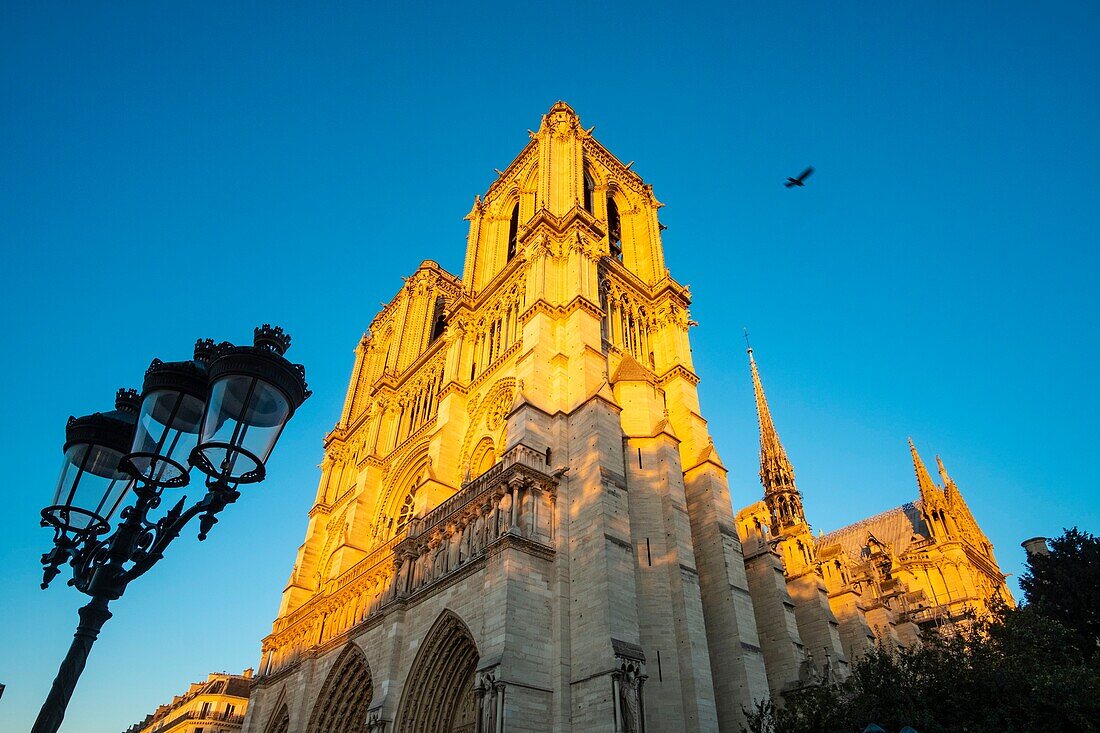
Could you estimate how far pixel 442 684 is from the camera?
18484 mm

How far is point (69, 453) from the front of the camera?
6238mm

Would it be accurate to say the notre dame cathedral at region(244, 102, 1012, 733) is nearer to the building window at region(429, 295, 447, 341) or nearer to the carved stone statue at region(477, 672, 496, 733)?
the carved stone statue at region(477, 672, 496, 733)

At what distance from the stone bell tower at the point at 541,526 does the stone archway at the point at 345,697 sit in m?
0.07

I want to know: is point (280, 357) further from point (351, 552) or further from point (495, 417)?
point (351, 552)

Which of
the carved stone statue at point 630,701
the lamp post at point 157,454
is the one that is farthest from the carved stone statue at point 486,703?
the lamp post at point 157,454

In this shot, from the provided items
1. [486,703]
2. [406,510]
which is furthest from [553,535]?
[406,510]

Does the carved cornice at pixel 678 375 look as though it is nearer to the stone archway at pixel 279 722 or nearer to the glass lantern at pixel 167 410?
the stone archway at pixel 279 722

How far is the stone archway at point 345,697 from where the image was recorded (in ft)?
72.5

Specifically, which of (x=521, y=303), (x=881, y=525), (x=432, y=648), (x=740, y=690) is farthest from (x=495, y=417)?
(x=881, y=525)

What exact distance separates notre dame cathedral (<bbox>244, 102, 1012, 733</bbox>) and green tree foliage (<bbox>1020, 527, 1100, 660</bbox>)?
5.08m

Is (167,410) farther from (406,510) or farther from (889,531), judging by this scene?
(889,531)

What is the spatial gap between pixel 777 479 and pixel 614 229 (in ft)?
56.3

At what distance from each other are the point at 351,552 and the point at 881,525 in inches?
1629

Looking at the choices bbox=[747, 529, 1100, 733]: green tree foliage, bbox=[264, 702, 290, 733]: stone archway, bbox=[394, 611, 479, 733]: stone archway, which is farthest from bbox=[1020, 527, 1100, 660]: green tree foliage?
bbox=[264, 702, 290, 733]: stone archway
